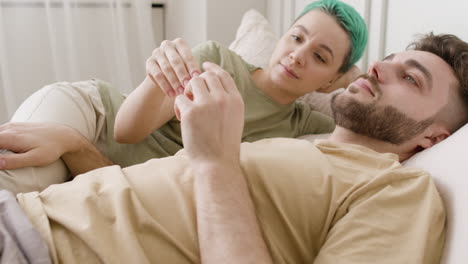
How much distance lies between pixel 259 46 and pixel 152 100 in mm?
630

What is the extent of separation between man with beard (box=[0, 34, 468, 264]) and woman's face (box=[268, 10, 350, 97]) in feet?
1.77

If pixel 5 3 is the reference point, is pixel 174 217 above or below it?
below

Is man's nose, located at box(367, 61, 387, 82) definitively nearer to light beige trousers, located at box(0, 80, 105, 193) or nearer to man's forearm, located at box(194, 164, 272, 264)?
man's forearm, located at box(194, 164, 272, 264)

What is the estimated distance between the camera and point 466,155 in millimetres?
937

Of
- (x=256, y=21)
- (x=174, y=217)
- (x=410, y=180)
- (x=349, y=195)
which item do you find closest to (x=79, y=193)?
(x=174, y=217)

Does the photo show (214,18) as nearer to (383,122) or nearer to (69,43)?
(69,43)

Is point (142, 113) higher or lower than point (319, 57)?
lower

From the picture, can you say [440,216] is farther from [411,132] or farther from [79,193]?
[79,193]

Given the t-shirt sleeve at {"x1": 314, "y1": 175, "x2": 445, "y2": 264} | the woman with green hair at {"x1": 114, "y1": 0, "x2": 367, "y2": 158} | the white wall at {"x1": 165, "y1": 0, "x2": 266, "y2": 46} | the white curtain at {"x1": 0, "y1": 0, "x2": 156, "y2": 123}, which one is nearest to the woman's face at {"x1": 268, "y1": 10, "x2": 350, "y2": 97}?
the woman with green hair at {"x1": 114, "y1": 0, "x2": 367, "y2": 158}

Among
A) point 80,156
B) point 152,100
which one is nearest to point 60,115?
point 80,156

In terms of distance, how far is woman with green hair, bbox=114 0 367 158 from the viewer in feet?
4.91

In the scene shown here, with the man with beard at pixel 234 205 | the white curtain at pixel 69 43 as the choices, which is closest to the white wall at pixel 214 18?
the white curtain at pixel 69 43

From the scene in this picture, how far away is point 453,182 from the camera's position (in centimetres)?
93

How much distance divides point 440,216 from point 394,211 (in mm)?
80
